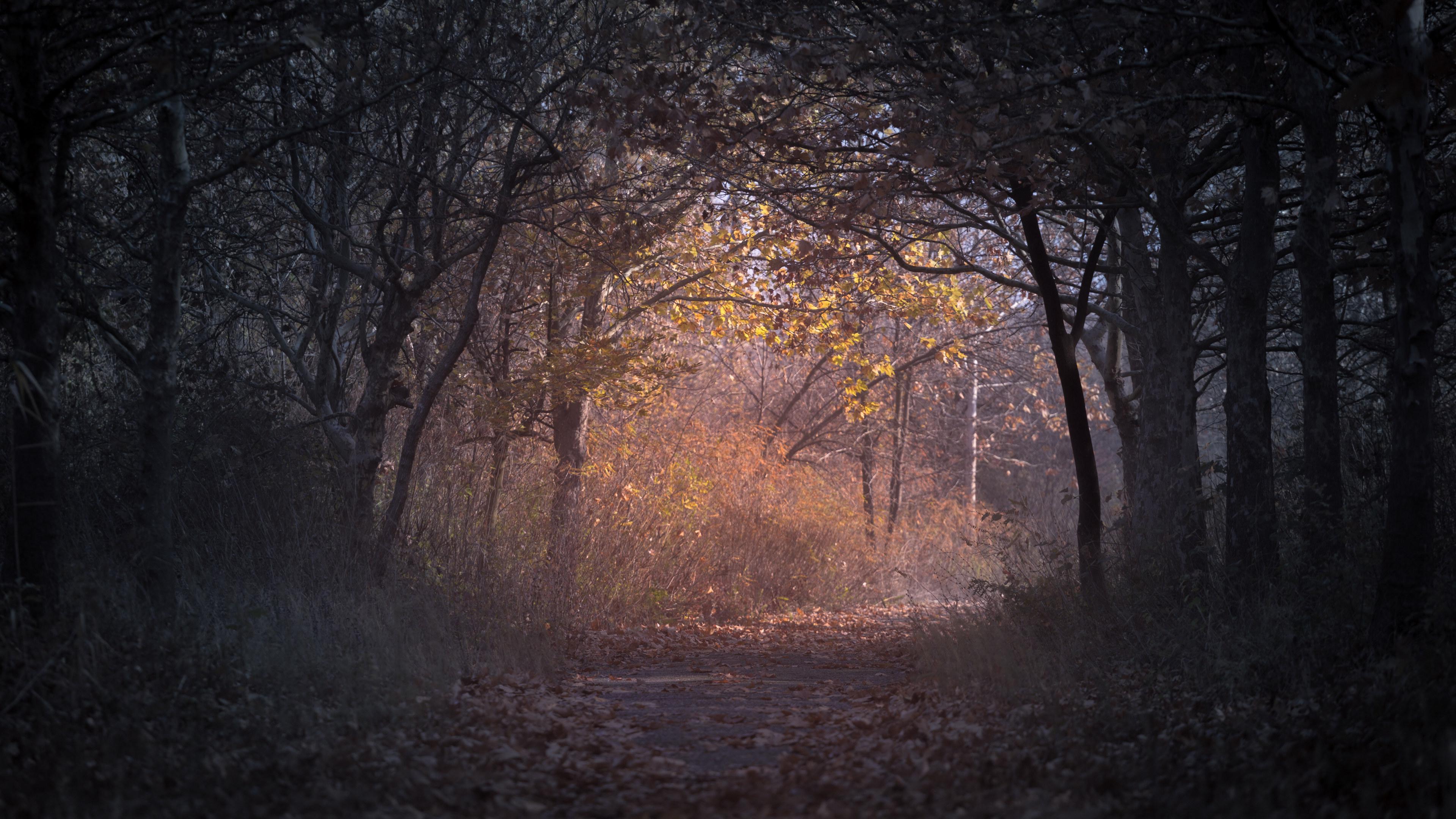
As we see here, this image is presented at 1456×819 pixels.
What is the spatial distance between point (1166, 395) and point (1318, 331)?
8.63 feet

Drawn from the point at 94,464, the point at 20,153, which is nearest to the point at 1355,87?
the point at 20,153

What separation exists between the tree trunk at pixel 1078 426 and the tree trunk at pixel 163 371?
6501mm

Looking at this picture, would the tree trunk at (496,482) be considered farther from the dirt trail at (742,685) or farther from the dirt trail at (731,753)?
the dirt trail at (731,753)

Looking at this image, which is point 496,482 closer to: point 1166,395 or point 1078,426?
point 1078,426

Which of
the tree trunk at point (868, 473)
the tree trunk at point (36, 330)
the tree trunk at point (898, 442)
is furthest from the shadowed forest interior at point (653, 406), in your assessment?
the tree trunk at point (898, 442)

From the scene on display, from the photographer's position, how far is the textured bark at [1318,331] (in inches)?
288

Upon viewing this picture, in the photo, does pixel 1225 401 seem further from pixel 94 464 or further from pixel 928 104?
pixel 94 464

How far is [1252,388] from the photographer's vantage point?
7.98 metres

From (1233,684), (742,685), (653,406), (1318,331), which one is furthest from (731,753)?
(653,406)

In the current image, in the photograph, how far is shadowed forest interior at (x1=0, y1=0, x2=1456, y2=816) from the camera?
17.1 feet

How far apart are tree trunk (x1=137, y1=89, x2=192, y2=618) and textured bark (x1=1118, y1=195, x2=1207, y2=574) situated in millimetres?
7576

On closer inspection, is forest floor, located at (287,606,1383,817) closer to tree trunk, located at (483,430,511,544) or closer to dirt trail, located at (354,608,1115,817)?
dirt trail, located at (354,608,1115,817)

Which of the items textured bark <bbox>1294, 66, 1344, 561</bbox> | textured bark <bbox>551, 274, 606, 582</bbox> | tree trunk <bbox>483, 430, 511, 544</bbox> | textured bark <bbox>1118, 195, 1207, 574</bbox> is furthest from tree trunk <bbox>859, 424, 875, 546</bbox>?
textured bark <bbox>1294, 66, 1344, 561</bbox>

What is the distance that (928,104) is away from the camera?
7.89m
